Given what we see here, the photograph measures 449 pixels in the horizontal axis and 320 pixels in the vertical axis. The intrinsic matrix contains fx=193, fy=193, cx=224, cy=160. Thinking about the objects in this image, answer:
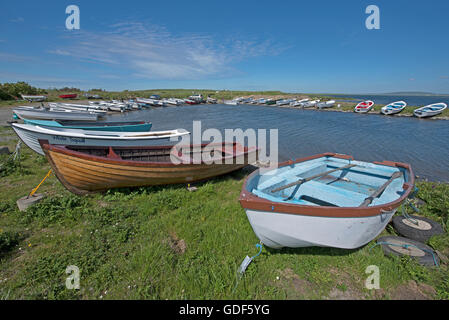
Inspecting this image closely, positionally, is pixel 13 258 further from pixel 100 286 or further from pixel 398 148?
pixel 398 148

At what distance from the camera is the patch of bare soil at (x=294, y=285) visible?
10.7 feet

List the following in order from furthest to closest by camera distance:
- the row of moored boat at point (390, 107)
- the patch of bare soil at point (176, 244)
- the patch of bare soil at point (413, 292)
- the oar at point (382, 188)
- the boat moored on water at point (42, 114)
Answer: the row of moored boat at point (390, 107) → the boat moored on water at point (42, 114) → the patch of bare soil at point (176, 244) → the oar at point (382, 188) → the patch of bare soil at point (413, 292)

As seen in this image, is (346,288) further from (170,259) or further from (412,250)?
(170,259)

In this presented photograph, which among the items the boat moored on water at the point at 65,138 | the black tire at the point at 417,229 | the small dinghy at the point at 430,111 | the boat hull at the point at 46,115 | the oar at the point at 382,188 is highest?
the small dinghy at the point at 430,111

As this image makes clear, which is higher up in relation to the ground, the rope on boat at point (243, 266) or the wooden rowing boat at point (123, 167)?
the wooden rowing boat at point (123, 167)

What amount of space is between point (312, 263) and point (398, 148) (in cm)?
1644

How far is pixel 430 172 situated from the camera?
10211 mm

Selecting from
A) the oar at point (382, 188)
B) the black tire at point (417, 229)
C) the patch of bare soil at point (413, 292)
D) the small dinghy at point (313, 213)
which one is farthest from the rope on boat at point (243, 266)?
the black tire at point (417, 229)

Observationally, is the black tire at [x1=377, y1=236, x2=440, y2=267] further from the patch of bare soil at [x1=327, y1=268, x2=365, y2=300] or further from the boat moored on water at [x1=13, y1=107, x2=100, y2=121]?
the boat moored on water at [x1=13, y1=107, x2=100, y2=121]

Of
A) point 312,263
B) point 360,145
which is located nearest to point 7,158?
point 312,263

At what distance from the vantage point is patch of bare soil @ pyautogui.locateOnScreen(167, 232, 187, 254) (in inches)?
163

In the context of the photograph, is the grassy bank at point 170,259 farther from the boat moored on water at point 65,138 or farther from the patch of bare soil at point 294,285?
the boat moored on water at point 65,138

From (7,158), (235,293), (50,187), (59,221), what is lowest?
(235,293)

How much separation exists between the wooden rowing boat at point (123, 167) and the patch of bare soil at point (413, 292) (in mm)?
5600
